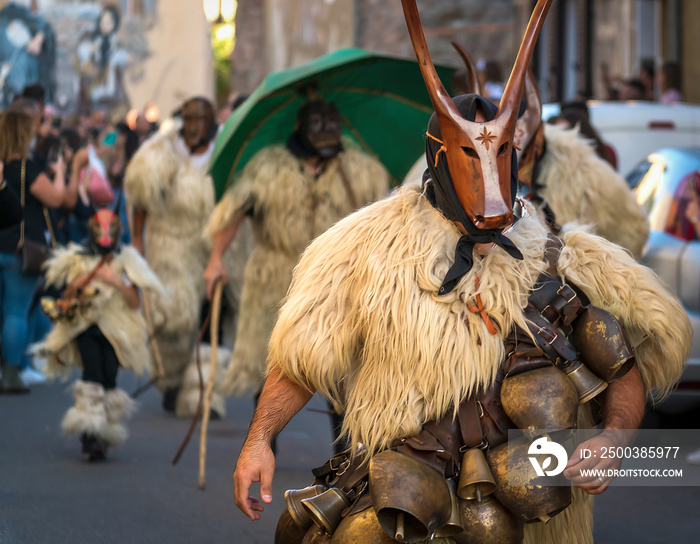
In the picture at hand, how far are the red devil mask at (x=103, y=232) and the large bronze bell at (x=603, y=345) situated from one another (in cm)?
482

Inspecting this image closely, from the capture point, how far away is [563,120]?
25.7ft

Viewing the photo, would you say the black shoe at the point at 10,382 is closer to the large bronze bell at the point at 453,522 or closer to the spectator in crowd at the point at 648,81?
the large bronze bell at the point at 453,522

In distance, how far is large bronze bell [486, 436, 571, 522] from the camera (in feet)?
10.0

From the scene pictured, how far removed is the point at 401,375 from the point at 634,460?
3724 mm

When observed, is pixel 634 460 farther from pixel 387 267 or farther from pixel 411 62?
pixel 387 267

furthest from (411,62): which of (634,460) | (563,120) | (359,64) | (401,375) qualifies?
(401,375)

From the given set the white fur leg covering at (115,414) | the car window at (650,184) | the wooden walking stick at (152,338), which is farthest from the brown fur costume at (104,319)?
the car window at (650,184)

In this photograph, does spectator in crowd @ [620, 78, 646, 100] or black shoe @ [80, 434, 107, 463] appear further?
spectator in crowd @ [620, 78, 646, 100]

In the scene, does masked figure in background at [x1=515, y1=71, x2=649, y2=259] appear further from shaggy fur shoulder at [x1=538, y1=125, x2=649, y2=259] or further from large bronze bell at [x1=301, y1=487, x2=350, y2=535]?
large bronze bell at [x1=301, y1=487, x2=350, y2=535]

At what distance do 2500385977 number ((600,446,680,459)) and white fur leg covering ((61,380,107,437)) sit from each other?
323 centimetres

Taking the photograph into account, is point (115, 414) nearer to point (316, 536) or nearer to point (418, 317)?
point (316, 536)

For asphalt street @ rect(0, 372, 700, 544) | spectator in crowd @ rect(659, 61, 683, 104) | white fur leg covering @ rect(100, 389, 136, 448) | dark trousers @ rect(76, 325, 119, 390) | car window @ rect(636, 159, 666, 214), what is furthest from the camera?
spectator in crowd @ rect(659, 61, 683, 104)

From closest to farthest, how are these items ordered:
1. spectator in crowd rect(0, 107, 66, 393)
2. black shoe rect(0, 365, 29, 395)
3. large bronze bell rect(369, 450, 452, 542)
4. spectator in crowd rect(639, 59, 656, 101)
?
1. large bronze bell rect(369, 450, 452, 542)
2. spectator in crowd rect(0, 107, 66, 393)
3. black shoe rect(0, 365, 29, 395)
4. spectator in crowd rect(639, 59, 656, 101)

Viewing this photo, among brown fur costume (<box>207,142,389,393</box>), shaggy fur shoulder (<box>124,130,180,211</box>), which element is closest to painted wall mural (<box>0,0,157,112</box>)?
shaggy fur shoulder (<box>124,130,180,211</box>)
